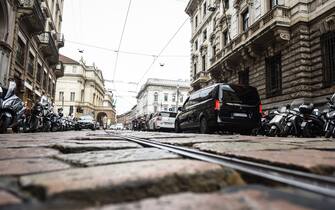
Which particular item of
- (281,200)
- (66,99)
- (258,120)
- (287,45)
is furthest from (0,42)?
(66,99)

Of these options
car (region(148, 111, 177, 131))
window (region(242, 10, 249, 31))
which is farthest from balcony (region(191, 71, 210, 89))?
car (region(148, 111, 177, 131))

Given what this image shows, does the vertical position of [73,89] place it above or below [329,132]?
above

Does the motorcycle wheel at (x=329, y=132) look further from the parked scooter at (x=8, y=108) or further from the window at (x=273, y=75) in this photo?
the window at (x=273, y=75)

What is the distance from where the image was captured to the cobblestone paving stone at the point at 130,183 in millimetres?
917

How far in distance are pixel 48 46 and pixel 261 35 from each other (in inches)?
648

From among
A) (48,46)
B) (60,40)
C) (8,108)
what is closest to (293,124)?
(8,108)

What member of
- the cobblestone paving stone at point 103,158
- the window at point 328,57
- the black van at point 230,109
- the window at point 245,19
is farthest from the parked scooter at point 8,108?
the window at point 245,19

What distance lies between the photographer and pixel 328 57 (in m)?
13.1

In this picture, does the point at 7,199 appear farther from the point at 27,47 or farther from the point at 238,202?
the point at 27,47

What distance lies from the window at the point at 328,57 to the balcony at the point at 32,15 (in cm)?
1546

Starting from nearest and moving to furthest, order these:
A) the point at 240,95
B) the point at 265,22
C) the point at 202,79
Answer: the point at 240,95 → the point at 265,22 → the point at 202,79

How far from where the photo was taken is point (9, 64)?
14836 mm

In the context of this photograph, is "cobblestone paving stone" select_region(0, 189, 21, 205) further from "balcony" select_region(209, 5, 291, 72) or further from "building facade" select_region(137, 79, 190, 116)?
"building facade" select_region(137, 79, 190, 116)

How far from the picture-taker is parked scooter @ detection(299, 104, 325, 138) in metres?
7.55
